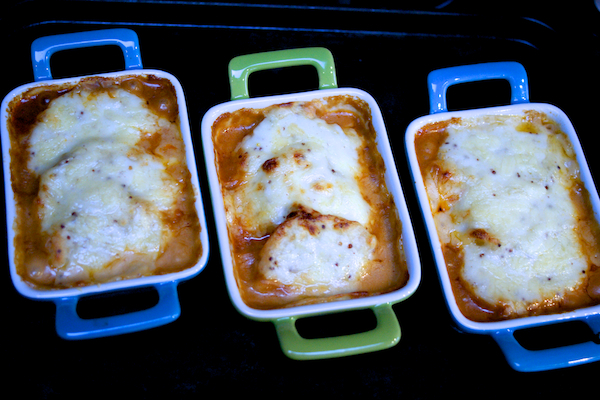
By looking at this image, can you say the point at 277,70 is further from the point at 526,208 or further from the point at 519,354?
the point at 519,354

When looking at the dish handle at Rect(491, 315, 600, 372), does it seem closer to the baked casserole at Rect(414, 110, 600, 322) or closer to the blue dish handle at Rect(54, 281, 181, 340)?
the baked casserole at Rect(414, 110, 600, 322)

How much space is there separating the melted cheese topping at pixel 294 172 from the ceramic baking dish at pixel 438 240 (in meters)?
0.23

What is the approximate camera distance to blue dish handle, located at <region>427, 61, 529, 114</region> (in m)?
1.71

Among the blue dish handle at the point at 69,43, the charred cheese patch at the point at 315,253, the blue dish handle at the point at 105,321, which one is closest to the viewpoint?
the blue dish handle at the point at 105,321

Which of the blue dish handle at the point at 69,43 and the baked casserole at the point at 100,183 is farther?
the blue dish handle at the point at 69,43

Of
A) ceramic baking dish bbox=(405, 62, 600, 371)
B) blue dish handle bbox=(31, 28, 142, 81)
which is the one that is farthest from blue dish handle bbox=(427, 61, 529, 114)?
blue dish handle bbox=(31, 28, 142, 81)

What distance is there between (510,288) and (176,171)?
3.72ft

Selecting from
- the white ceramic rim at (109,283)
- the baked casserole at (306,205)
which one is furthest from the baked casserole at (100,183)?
the baked casserole at (306,205)

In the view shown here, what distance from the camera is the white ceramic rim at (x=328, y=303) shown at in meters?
1.39

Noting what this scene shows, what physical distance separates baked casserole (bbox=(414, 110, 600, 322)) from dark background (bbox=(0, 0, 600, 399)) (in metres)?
0.16

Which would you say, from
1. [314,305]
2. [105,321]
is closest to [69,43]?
[105,321]

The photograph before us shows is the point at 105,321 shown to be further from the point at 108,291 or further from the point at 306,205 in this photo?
the point at 306,205

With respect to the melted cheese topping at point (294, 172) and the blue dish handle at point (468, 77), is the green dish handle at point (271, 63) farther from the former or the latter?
the blue dish handle at point (468, 77)

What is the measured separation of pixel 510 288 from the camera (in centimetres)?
151
